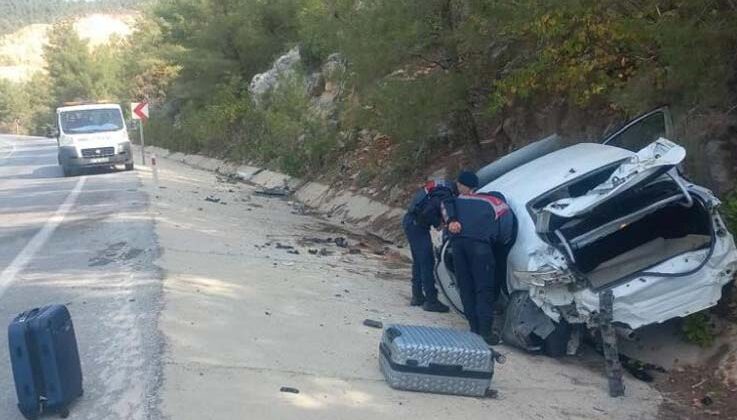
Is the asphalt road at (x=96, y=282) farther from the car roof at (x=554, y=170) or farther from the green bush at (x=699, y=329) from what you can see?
the green bush at (x=699, y=329)

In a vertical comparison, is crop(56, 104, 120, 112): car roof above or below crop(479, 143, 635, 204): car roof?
above

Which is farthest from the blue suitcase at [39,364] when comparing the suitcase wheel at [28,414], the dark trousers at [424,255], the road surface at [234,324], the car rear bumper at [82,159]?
the car rear bumper at [82,159]

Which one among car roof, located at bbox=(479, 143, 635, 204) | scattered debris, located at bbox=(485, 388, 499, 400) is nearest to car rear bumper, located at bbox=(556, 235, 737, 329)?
scattered debris, located at bbox=(485, 388, 499, 400)

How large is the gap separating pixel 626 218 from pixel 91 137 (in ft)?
70.4

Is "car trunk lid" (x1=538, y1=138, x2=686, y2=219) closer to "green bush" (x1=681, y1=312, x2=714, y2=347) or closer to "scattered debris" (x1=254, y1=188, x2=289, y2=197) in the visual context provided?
"green bush" (x1=681, y1=312, x2=714, y2=347)

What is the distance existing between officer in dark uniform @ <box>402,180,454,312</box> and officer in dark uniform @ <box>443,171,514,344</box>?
84cm

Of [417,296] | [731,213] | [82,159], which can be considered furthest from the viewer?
[82,159]

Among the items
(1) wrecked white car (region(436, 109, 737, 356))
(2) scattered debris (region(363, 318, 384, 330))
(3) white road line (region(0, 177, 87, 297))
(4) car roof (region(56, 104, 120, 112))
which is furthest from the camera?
(4) car roof (region(56, 104, 120, 112))

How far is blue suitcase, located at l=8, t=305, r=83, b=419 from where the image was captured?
17.6ft

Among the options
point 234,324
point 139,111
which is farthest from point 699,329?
point 139,111

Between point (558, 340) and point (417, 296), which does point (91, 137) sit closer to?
point (417, 296)

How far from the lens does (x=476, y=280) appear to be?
789 cm

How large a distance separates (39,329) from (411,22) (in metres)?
9.66

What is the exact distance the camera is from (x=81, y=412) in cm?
556
